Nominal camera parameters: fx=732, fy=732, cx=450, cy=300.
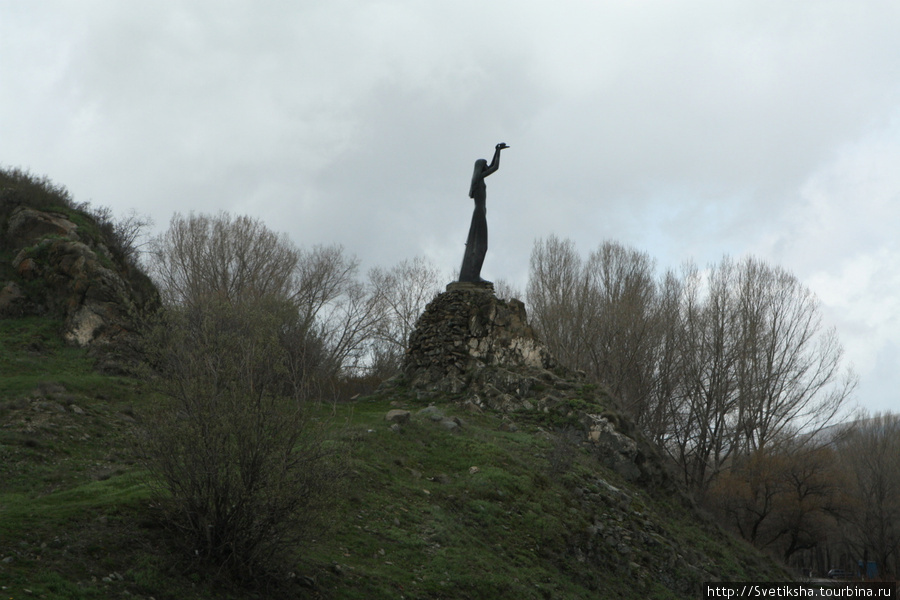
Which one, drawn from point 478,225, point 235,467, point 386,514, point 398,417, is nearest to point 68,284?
point 398,417

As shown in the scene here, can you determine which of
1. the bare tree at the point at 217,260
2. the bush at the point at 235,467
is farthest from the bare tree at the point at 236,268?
the bush at the point at 235,467

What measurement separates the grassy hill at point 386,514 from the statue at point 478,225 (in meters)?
3.83

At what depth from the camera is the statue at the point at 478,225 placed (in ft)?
59.6

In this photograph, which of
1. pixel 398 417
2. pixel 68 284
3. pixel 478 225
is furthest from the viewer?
pixel 478 225

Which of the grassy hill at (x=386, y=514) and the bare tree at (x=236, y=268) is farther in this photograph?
the bare tree at (x=236, y=268)

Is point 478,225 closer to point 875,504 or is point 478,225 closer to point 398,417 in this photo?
point 398,417

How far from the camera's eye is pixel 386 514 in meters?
9.46

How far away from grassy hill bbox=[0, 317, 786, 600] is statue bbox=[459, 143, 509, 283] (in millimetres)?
3825

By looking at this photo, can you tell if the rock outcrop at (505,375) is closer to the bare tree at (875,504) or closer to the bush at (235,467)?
the bush at (235,467)

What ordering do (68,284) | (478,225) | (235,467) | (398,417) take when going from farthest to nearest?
(478,225) < (68,284) < (398,417) < (235,467)

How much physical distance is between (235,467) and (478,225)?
1245 centimetres

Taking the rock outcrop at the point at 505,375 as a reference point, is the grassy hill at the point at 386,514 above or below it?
below

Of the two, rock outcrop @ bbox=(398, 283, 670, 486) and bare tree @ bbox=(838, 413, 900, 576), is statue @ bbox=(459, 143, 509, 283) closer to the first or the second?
rock outcrop @ bbox=(398, 283, 670, 486)

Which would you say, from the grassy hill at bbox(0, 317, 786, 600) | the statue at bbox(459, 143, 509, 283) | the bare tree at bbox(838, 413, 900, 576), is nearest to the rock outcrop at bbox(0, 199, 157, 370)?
the grassy hill at bbox(0, 317, 786, 600)
